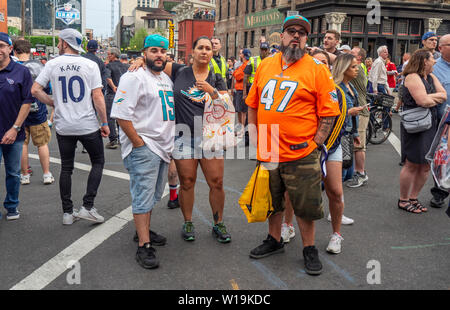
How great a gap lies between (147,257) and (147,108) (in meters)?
1.34

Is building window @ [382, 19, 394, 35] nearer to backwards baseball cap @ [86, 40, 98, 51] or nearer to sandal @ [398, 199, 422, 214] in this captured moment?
backwards baseball cap @ [86, 40, 98, 51]

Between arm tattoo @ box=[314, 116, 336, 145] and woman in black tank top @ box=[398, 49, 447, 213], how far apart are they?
7.31 feet

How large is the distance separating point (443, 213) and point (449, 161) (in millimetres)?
2065

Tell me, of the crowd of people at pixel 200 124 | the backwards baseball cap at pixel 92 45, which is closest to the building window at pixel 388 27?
the backwards baseball cap at pixel 92 45

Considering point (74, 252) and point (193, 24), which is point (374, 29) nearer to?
point (74, 252)

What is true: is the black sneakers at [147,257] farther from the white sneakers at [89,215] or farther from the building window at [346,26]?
the building window at [346,26]

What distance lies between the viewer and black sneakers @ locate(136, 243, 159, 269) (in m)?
3.75

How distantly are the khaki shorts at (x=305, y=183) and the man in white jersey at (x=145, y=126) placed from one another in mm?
1151

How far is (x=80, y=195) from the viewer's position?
6020 millimetres

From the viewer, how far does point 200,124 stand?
428cm

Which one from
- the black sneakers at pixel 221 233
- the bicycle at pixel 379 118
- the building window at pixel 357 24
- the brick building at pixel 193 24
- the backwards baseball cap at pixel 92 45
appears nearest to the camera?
the black sneakers at pixel 221 233

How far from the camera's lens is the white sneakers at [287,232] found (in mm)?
4441

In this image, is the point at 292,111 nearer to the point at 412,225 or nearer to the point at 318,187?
the point at 318,187

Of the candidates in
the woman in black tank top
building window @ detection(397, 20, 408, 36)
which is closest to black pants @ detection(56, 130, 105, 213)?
the woman in black tank top
